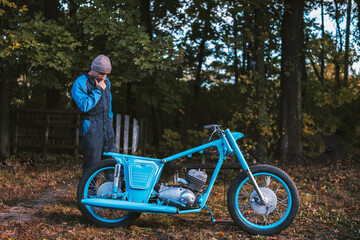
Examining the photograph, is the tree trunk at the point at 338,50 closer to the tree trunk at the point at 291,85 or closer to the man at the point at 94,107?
the tree trunk at the point at 291,85

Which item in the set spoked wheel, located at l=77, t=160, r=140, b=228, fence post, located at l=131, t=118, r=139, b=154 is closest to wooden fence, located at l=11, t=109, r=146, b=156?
fence post, located at l=131, t=118, r=139, b=154

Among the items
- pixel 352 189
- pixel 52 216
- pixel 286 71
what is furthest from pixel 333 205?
pixel 286 71

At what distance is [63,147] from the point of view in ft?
34.6

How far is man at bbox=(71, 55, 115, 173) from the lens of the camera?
4645mm

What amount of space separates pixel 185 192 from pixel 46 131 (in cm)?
748

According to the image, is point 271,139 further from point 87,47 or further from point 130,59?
point 87,47

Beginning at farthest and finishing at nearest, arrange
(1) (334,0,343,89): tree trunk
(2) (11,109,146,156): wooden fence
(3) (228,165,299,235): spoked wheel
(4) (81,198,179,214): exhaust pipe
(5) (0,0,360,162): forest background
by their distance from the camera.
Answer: (1) (334,0,343,89): tree trunk < (2) (11,109,146,156): wooden fence < (5) (0,0,360,162): forest background < (3) (228,165,299,235): spoked wheel < (4) (81,198,179,214): exhaust pipe

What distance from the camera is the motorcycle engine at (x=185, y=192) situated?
13.7 feet

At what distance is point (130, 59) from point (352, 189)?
5.48m

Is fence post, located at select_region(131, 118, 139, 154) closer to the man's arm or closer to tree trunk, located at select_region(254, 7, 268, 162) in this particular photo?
tree trunk, located at select_region(254, 7, 268, 162)

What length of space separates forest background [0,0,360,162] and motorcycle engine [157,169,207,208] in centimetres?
339

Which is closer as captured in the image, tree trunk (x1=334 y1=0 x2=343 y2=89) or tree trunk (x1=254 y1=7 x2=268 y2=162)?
tree trunk (x1=254 y1=7 x2=268 y2=162)

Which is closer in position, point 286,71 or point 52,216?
point 52,216

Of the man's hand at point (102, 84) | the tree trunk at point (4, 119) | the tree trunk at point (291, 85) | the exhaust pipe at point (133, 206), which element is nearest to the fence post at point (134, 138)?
the tree trunk at point (4, 119)
